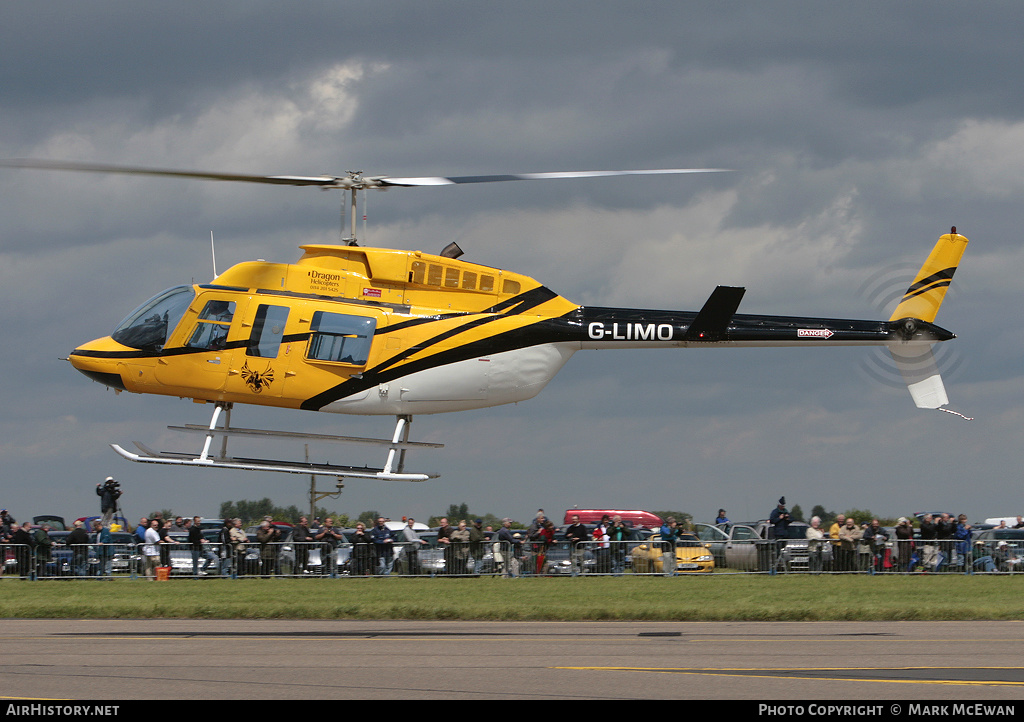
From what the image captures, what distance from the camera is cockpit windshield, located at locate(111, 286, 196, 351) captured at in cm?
2012

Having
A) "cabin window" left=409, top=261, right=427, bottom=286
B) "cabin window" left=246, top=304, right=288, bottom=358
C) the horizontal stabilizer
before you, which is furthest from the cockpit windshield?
the horizontal stabilizer

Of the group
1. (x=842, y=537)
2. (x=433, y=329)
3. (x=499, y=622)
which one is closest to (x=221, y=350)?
(x=433, y=329)

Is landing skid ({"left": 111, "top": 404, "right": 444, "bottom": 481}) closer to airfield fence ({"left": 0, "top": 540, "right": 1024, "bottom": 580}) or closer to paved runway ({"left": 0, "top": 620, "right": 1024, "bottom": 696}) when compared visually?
paved runway ({"left": 0, "top": 620, "right": 1024, "bottom": 696})

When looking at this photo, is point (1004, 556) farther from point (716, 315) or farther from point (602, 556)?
point (716, 315)

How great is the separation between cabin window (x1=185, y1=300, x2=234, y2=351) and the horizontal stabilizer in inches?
A: 312

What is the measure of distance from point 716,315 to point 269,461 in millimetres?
7992

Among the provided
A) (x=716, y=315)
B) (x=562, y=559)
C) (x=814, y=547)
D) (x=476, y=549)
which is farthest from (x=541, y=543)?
(x=716, y=315)

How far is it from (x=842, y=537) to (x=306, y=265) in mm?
15203

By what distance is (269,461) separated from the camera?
19.5m

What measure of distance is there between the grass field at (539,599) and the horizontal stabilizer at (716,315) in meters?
4.58

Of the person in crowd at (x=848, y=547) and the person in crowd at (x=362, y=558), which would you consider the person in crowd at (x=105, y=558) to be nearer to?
the person in crowd at (x=362, y=558)

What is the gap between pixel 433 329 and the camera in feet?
66.1

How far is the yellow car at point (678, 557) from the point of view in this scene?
94.2 feet
